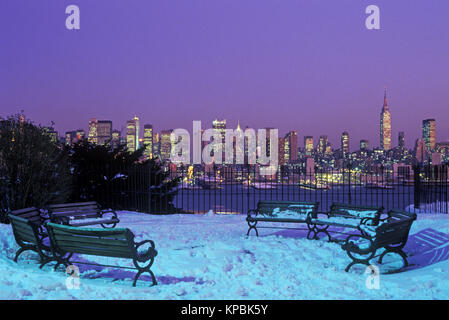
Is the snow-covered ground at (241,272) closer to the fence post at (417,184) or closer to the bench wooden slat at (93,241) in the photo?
the bench wooden slat at (93,241)

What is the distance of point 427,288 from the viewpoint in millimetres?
4660

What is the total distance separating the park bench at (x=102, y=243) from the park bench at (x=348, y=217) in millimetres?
4023

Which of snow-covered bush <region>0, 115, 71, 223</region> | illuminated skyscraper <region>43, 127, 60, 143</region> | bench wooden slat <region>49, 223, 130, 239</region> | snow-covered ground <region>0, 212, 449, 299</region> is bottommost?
snow-covered ground <region>0, 212, 449, 299</region>

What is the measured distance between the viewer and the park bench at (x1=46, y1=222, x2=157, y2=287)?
5.12m

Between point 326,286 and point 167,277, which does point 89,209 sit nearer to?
point 167,277

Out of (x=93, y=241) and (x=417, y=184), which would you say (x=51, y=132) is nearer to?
(x=93, y=241)

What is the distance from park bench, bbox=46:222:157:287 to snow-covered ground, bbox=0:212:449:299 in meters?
0.32

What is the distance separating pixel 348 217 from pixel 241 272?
13.0ft

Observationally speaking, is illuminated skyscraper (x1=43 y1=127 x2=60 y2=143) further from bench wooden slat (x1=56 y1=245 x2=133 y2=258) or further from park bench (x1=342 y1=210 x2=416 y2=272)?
park bench (x1=342 y1=210 x2=416 y2=272)

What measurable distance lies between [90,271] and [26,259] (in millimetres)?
1466

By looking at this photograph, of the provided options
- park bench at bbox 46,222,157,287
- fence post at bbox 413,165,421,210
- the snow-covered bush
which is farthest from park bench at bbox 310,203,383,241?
the snow-covered bush
